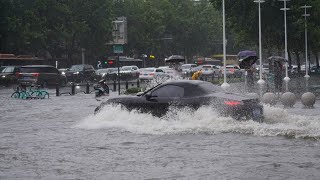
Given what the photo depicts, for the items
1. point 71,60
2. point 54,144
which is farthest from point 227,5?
point 54,144

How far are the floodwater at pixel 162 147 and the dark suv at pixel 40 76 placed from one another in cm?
2483

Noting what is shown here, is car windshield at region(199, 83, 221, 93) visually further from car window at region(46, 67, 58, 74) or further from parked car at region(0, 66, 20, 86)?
parked car at region(0, 66, 20, 86)

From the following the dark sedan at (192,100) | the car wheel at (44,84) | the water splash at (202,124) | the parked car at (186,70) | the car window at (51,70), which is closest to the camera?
the water splash at (202,124)

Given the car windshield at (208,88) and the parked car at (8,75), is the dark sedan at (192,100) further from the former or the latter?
the parked car at (8,75)

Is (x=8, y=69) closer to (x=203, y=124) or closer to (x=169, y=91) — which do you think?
(x=169, y=91)

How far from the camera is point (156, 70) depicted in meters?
60.8

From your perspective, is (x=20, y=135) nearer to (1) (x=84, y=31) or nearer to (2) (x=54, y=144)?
(2) (x=54, y=144)

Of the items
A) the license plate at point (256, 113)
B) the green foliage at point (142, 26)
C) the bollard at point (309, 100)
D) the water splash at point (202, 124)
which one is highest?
the green foliage at point (142, 26)

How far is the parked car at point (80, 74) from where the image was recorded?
56.8m

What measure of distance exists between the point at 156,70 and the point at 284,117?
140 feet

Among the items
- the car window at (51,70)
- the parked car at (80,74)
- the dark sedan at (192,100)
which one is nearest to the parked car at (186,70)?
the parked car at (80,74)

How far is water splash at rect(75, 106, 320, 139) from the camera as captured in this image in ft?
53.1

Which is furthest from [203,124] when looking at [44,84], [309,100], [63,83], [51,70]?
[63,83]

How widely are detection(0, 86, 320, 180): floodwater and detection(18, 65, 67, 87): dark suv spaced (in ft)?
81.5
